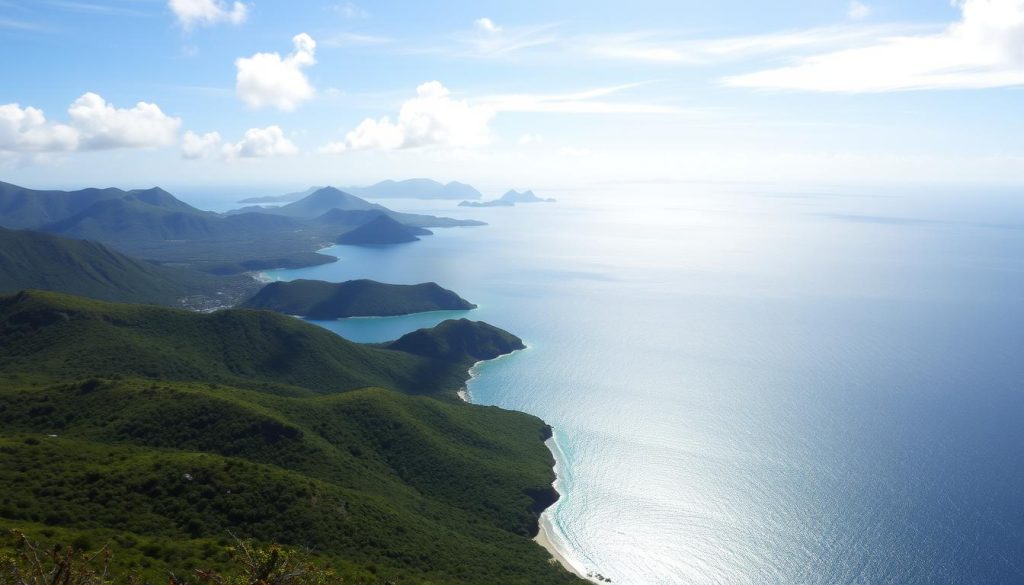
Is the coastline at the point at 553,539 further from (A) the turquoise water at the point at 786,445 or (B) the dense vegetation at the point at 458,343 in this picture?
(B) the dense vegetation at the point at 458,343

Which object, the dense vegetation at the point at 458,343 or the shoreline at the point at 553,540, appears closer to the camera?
the shoreline at the point at 553,540

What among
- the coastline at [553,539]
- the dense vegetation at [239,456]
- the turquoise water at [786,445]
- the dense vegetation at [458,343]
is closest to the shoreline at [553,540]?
the coastline at [553,539]

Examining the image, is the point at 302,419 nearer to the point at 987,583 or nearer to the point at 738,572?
the point at 738,572

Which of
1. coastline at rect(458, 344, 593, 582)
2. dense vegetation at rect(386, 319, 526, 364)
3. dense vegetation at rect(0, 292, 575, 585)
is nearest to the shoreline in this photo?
coastline at rect(458, 344, 593, 582)

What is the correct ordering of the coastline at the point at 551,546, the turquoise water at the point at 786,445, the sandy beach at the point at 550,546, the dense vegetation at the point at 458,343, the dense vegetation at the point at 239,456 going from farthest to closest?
1. the dense vegetation at the point at 458,343
2. the turquoise water at the point at 786,445
3. the sandy beach at the point at 550,546
4. the coastline at the point at 551,546
5. the dense vegetation at the point at 239,456

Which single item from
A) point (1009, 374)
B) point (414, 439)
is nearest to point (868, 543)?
point (414, 439)

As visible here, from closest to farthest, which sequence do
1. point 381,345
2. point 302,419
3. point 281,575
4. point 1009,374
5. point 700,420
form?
point 281,575, point 302,419, point 700,420, point 1009,374, point 381,345

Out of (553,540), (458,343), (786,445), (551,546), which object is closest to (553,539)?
(553,540)

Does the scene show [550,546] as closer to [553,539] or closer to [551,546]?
[551,546]
